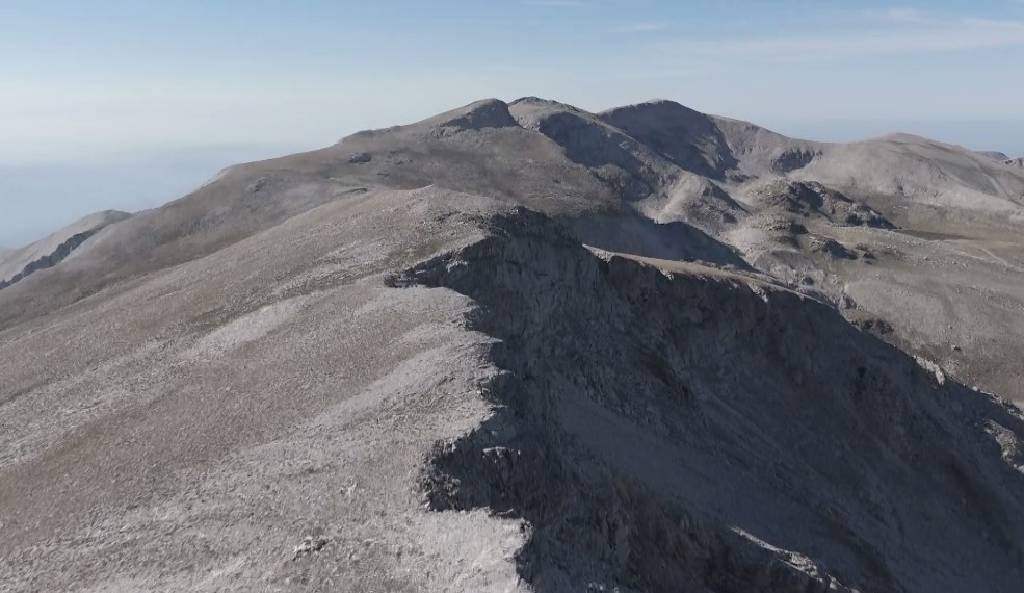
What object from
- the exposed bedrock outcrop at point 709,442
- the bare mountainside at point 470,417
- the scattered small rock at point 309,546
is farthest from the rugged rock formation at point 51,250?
the scattered small rock at point 309,546

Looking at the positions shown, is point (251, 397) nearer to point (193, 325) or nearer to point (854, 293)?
point (193, 325)

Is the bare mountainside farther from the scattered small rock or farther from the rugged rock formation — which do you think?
the rugged rock formation

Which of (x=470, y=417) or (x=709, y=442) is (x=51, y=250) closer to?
(x=709, y=442)

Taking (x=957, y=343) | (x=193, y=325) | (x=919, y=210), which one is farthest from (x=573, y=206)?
(x=919, y=210)

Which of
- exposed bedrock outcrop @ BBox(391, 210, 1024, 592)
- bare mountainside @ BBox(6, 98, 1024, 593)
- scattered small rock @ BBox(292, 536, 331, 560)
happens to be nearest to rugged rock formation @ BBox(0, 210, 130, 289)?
bare mountainside @ BBox(6, 98, 1024, 593)

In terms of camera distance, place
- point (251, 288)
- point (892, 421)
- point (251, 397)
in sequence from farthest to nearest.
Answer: point (892, 421)
point (251, 288)
point (251, 397)

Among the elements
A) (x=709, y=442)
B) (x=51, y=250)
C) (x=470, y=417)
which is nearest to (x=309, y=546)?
(x=470, y=417)

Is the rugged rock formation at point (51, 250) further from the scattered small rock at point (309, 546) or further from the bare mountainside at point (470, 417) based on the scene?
the scattered small rock at point (309, 546)
